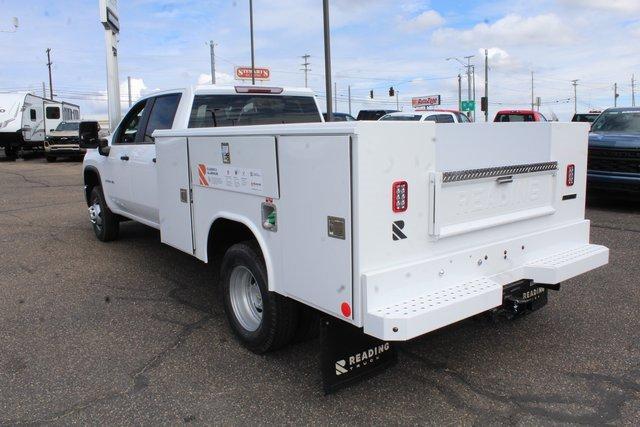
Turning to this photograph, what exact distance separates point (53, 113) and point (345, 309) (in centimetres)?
3125

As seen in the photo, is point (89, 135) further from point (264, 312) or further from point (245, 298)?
point (264, 312)

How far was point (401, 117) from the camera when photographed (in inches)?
699

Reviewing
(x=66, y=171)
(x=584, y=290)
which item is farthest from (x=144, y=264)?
(x=66, y=171)

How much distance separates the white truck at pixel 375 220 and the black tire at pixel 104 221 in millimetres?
3086

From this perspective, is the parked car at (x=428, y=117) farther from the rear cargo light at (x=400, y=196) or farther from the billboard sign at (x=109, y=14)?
the rear cargo light at (x=400, y=196)

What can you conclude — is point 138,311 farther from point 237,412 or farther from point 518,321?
point 518,321

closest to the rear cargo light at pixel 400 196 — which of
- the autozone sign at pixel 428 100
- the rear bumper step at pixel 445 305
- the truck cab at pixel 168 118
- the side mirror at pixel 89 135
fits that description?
the rear bumper step at pixel 445 305

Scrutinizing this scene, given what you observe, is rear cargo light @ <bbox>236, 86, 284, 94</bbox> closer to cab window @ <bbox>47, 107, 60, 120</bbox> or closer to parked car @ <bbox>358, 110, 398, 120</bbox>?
parked car @ <bbox>358, 110, 398, 120</bbox>

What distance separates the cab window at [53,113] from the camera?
30.0 metres

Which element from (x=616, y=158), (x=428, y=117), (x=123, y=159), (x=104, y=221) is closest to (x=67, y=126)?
(x=428, y=117)

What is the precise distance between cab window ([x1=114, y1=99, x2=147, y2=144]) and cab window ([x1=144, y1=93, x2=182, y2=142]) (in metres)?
0.34

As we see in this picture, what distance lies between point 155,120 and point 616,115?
9.39m

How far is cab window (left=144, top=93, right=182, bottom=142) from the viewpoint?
18.2 feet

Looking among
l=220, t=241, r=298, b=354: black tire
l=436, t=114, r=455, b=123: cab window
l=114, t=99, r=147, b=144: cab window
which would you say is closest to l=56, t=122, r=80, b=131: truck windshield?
l=436, t=114, r=455, b=123: cab window
